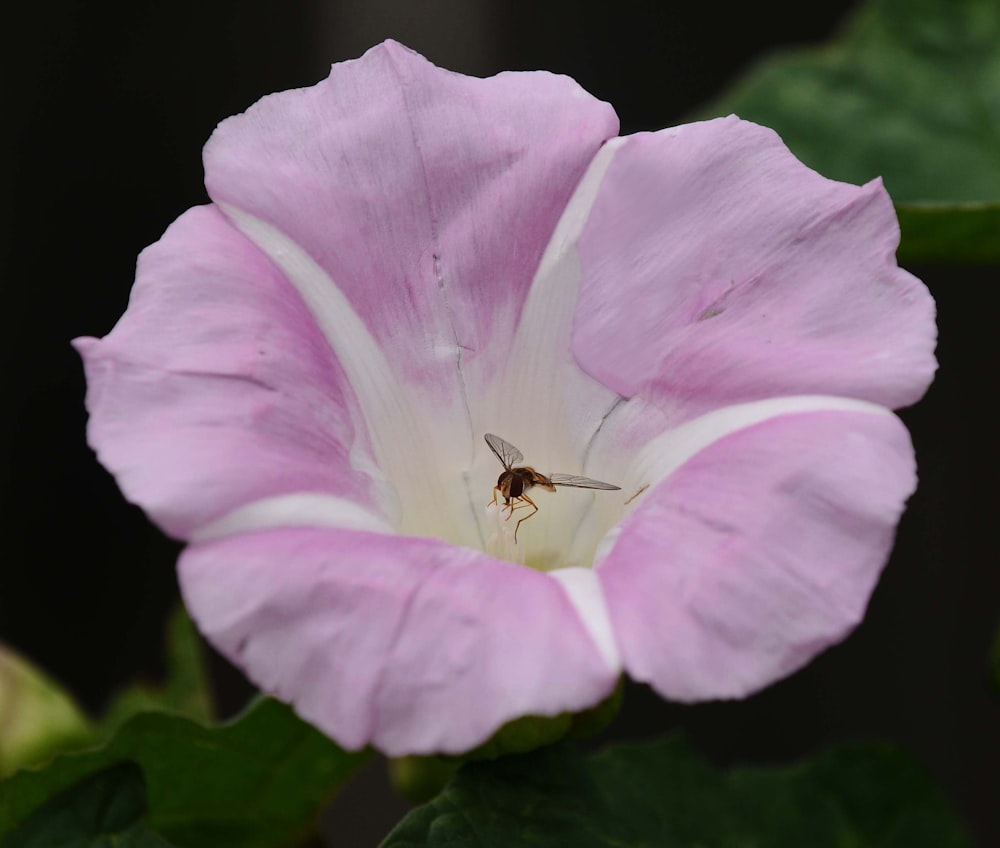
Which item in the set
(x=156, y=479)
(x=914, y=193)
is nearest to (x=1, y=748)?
(x=156, y=479)

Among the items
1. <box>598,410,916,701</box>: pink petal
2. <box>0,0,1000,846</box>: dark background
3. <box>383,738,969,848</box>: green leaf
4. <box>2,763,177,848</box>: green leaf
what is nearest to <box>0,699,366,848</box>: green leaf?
<box>2,763,177,848</box>: green leaf

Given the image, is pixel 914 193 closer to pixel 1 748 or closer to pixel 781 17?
pixel 781 17

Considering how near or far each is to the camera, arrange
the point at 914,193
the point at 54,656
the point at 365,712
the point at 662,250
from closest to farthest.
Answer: the point at 365,712 → the point at 662,250 → the point at 914,193 → the point at 54,656

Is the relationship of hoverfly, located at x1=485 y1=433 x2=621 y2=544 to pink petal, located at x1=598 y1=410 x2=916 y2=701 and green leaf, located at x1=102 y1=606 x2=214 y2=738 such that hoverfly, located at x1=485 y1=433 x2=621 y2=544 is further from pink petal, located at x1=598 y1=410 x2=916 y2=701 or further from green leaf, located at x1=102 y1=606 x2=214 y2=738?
green leaf, located at x1=102 y1=606 x2=214 y2=738

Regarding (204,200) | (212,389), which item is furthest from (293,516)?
(204,200)

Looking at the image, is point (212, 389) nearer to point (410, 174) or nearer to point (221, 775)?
point (410, 174)
